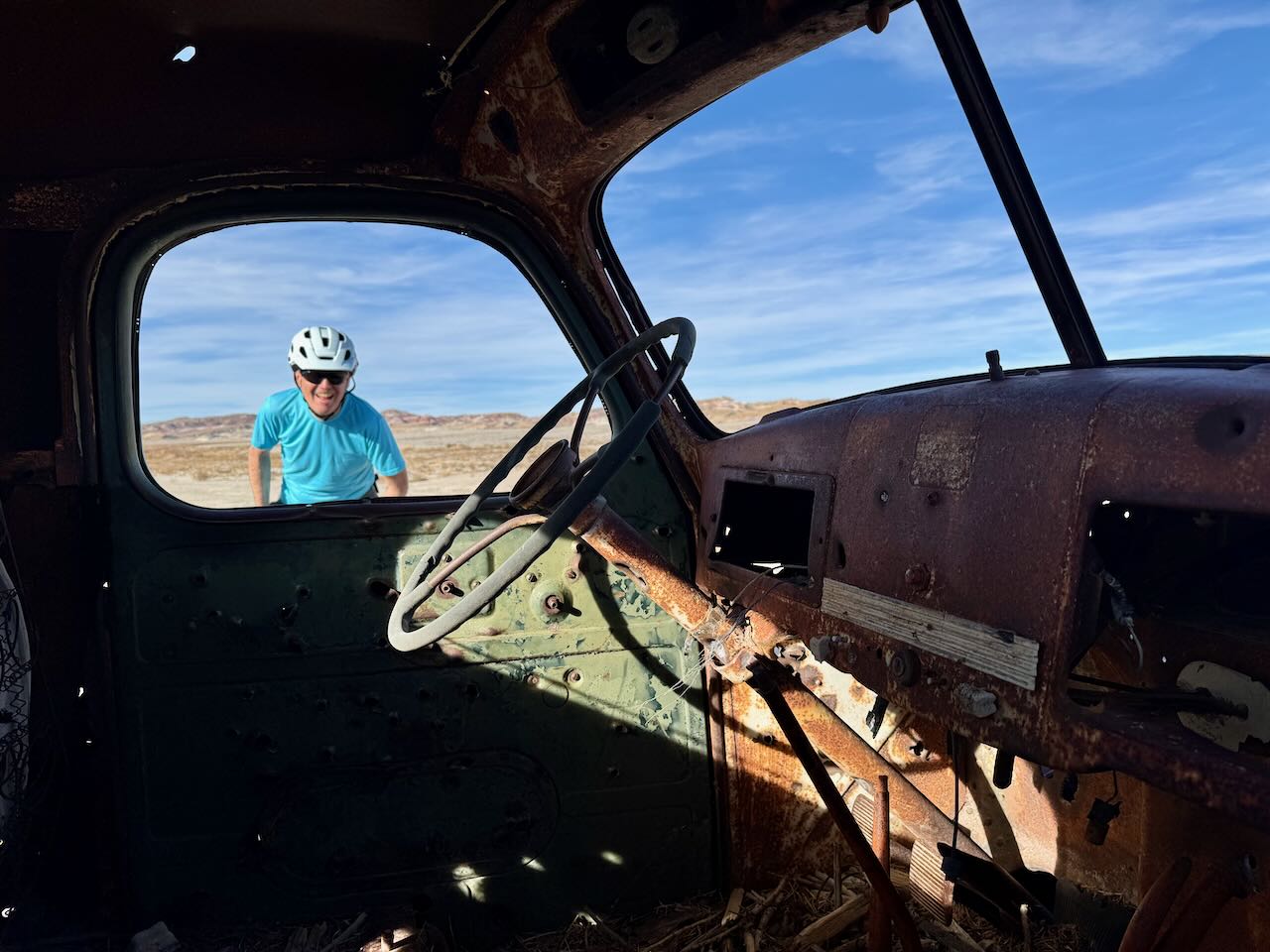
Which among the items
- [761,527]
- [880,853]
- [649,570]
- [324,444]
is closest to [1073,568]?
[649,570]

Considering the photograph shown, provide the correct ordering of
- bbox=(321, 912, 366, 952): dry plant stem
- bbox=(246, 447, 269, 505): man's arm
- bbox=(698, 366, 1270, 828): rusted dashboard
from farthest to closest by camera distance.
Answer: bbox=(246, 447, 269, 505): man's arm
bbox=(321, 912, 366, 952): dry plant stem
bbox=(698, 366, 1270, 828): rusted dashboard

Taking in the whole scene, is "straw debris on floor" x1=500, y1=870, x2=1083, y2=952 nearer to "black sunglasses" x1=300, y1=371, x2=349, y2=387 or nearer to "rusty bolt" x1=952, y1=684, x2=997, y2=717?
"rusty bolt" x1=952, y1=684, x2=997, y2=717

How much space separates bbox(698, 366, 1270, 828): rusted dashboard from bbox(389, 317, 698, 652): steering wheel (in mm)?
431

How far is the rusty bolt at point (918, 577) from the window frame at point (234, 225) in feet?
3.68

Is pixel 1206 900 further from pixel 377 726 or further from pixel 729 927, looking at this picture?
pixel 377 726

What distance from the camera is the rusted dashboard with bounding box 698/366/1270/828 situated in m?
1.12

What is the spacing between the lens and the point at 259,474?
3736 mm

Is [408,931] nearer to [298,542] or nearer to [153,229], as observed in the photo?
[298,542]

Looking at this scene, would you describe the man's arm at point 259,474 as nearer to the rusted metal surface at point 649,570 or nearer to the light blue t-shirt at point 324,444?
the light blue t-shirt at point 324,444

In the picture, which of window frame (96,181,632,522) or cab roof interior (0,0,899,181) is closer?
cab roof interior (0,0,899,181)

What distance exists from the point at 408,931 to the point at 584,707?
2.22 feet

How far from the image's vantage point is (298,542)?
2.29 metres

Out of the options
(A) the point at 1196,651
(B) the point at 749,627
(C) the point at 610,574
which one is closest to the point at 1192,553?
(A) the point at 1196,651

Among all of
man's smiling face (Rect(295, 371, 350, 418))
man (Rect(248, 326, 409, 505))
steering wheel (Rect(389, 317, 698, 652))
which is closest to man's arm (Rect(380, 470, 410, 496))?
man (Rect(248, 326, 409, 505))
